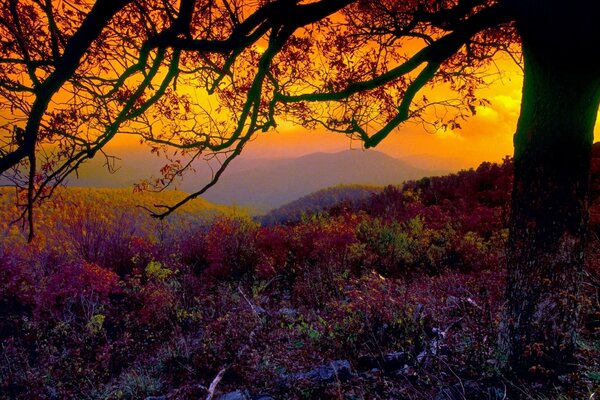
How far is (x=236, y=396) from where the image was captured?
3.73m

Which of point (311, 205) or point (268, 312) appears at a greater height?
point (311, 205)

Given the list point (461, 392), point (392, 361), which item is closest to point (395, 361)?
point (392, 361)

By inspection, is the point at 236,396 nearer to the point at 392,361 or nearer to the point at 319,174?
the point at 392,361

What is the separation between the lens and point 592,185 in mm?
10289

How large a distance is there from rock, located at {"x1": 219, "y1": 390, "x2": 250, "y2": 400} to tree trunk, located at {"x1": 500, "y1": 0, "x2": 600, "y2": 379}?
6.85 feet

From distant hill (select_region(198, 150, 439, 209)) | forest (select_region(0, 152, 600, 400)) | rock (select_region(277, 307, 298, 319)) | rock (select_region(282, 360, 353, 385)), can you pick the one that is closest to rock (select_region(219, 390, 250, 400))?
forest (select_region(0, 152, 600, 400))

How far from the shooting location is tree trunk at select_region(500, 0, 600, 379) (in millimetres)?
3012

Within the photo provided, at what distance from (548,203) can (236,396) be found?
2874 mm

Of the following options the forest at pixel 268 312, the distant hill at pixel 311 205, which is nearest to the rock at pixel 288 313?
the forest at pixel 268 312

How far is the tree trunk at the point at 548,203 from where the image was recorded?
3012mm

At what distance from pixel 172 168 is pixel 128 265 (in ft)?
9.39

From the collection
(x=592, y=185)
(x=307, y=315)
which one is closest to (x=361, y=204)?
(x=592, y=185)

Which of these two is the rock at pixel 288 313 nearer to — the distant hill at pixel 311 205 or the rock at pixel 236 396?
the rock at pixel 236 396

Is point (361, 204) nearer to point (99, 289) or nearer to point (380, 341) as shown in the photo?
point (99, 289)
